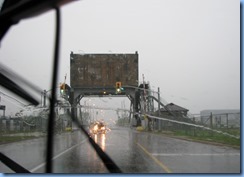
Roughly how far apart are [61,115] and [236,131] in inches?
42.4

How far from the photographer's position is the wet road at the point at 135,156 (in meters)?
2.36

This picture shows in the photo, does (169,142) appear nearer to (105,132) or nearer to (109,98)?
(105,132)

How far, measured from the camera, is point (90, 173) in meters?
2.36

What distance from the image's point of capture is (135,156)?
288 centimetres

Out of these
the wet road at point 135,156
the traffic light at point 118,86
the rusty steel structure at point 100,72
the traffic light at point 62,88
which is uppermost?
the rusty steel structure at point 100,72

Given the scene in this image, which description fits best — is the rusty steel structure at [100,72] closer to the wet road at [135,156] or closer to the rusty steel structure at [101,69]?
the rusty steel structure at [101,69]

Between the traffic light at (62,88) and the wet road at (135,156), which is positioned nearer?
the traffic light at (62,88)

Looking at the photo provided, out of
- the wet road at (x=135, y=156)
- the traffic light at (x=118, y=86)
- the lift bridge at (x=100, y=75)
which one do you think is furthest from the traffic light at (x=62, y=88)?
the traffic light at (x=118, y=86)

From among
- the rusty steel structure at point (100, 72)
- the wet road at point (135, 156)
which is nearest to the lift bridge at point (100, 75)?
the rusty steel structure at point (100, 72)

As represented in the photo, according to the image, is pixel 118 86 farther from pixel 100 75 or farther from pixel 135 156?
pixel 135 156

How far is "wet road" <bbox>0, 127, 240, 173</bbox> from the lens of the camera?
2363 millimetres

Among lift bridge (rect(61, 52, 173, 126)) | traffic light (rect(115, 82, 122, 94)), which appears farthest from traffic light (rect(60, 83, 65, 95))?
traffic light (rect(115, 82, 122, 94))

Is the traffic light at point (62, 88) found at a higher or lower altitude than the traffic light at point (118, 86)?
lower

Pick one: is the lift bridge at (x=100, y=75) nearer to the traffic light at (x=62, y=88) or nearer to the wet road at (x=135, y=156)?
the traffic light at (x=62, y=88)
